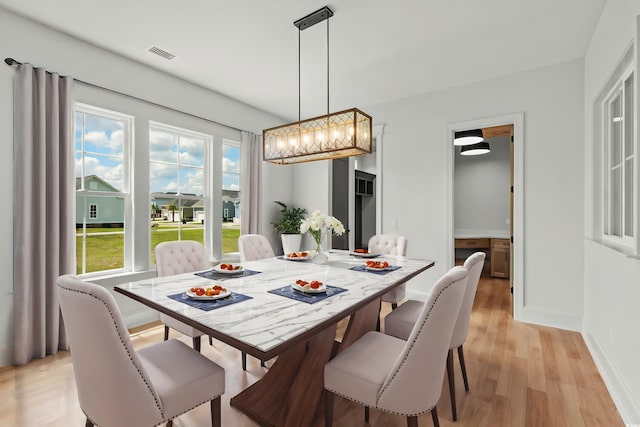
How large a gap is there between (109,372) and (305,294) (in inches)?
36.9

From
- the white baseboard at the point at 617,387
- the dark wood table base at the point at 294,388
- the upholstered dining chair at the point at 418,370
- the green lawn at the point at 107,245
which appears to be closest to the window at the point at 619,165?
the white baseboard at the point at 617,387

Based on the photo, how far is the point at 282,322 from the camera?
135 cm

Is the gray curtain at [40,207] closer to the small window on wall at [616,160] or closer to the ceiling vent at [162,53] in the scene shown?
the ceiling vent at [162,53]

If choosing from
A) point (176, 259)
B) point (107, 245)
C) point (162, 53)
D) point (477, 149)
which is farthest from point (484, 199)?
point (107, 245)

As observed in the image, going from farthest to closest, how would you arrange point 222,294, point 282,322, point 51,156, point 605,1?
1. point 51,156
2. point 605,1
3. point 222,294
4. point 282,322

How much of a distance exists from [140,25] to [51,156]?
4.43ft

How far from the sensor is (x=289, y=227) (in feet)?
16.2

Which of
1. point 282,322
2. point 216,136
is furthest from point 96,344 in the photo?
point 216,136

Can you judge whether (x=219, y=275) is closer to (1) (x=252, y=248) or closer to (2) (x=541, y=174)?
(1) (x=252, y=248)

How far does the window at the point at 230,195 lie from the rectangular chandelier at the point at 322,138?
5.61 ft

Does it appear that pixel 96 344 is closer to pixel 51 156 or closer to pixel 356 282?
pixel 356 282

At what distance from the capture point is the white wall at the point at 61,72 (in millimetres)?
2477

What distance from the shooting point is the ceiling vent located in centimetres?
304

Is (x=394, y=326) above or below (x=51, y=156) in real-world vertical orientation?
below
